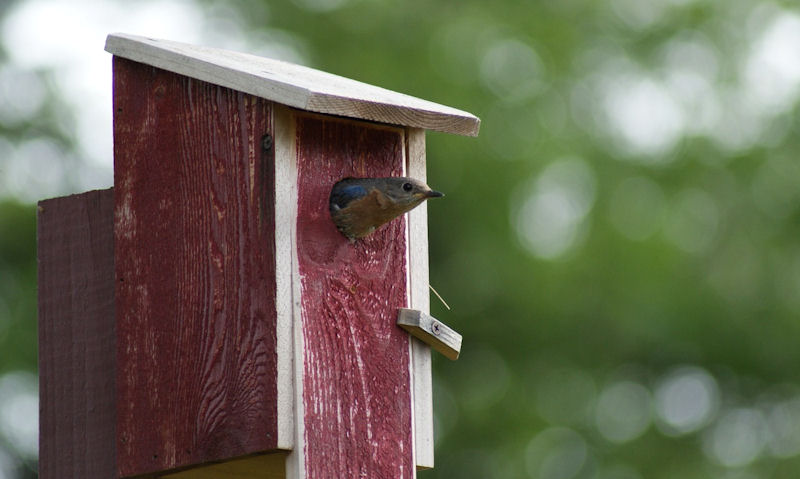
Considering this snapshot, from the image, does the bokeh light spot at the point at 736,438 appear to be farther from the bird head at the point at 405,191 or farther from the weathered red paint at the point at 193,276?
the weathered red paint at the point at 193,276

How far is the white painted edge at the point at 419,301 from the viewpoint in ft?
14.1

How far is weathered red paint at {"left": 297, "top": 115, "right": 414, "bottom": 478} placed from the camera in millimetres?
4000

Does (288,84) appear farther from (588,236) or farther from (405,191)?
(588,236)

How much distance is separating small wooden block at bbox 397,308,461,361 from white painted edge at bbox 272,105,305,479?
0.41m

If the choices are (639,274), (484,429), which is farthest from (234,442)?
(639,274)

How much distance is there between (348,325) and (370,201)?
0.34m

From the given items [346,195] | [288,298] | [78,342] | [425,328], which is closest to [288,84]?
[346,195]

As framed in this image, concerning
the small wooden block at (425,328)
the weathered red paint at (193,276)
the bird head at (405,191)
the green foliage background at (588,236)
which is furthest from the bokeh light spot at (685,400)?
the weathered red paint at (193,276)

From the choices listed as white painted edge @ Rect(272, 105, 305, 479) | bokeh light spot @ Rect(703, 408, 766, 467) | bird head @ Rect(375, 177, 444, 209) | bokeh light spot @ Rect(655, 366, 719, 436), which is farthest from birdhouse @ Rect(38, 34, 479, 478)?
bokeh light spot @ Rect(703, 408, 766, 467)

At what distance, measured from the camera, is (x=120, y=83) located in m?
4.39

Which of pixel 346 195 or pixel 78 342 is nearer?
pixel 346 195

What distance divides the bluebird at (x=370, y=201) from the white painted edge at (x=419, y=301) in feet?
0.70

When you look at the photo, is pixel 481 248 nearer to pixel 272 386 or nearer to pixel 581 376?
pixel 581 376

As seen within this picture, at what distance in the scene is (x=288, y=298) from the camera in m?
3.96
